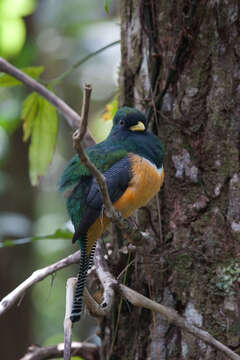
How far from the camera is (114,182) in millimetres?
2268

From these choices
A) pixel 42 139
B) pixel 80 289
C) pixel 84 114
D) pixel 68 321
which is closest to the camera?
pixel 84 114

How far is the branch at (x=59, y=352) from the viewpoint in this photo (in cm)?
256

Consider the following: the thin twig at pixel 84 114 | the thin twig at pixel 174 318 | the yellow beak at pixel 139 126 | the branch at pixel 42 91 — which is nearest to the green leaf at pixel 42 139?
the branch at pixel 42 91

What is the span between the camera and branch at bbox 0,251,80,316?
2.02 m

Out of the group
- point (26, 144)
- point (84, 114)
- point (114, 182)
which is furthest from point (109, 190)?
point (26, 144)

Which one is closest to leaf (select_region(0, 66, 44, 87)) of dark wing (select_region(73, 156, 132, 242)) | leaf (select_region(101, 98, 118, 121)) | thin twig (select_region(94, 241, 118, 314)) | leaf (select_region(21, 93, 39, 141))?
leaf (select_region(21, 93, 39, 141))

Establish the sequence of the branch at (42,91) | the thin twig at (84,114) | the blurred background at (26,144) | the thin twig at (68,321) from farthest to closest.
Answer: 1. the blurred background at (26,144)
2. the branch at (42,91)
3. the thin twig at (68,321)
4. the thin twig at (84,114)

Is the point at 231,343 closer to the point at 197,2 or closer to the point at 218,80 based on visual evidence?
the point at 218,80

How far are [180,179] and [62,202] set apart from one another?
618cm

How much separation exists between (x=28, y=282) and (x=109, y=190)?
52 centimetres

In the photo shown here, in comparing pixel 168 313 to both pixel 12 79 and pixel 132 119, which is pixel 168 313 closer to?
pixel 132 119

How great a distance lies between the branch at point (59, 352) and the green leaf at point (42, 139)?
2.97 feet

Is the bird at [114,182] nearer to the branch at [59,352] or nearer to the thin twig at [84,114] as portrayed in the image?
the branch at [59,352]

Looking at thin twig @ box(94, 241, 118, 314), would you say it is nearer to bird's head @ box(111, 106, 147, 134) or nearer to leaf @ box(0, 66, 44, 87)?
bird's head @ box(111, 106, 147, 134)
